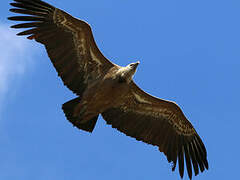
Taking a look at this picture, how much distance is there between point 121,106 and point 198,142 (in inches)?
109

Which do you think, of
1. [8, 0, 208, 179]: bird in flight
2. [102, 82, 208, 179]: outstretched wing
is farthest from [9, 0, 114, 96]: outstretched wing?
[102, 82, 208, 179]: outstretched wing

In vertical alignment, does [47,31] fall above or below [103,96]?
above

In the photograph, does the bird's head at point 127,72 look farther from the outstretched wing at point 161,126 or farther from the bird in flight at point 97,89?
the outstretched wing at point 161,126

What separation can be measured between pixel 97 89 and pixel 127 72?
970 millimetres

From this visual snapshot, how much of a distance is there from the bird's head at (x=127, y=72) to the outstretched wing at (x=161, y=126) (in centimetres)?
98

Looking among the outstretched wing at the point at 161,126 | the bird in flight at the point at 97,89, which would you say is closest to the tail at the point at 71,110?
the bird in flight at the point at 97,89

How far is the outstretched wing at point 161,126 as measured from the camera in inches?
599

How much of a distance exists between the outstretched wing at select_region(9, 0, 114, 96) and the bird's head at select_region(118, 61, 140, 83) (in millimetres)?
604

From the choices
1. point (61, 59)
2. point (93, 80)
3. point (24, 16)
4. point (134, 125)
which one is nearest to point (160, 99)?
point (134, 125)

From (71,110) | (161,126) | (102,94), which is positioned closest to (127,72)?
(102,94)

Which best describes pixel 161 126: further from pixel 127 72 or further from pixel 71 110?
pixel 71 110

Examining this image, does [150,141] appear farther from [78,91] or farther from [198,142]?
[78,91]

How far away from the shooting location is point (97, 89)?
46.2ft

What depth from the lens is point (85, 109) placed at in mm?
14273
